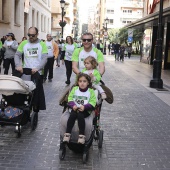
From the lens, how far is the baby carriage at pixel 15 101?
539 cm

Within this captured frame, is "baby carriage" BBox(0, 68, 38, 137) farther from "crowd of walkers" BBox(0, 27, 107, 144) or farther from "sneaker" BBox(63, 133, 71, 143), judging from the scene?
"sneaker" BBox(63, 133, 71, 143)

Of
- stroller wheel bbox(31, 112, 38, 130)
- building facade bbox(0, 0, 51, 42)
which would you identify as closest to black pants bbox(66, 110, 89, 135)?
stroller wheel bbox(31, 112, 38, 130)

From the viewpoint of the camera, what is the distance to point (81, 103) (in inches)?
187

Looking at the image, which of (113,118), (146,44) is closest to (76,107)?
(113,118)

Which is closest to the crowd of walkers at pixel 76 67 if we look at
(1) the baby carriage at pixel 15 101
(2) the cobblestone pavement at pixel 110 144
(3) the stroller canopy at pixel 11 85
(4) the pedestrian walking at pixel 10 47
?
(1) the baby carriage at pixel 15 101

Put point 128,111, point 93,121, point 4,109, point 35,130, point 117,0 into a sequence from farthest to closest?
1. point 117,0
2. point 128,111
3. point 35,130
4. point 4,109
5. point 93,121

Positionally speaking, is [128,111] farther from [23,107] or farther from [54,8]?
[54,8]

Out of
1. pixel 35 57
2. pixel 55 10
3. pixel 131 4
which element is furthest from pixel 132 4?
pixel 35 57

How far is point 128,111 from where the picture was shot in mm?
8109

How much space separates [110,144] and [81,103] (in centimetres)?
114

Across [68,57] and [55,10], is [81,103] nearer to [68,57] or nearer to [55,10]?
[68,57]

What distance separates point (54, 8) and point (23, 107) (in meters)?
57.4

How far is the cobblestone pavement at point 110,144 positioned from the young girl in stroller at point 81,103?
1.63ft

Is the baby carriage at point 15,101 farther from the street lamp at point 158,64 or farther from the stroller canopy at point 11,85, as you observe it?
the street lamp at point 158,64
